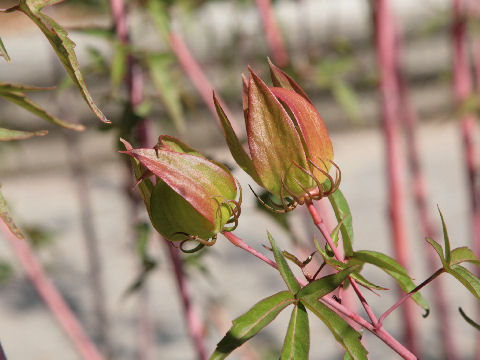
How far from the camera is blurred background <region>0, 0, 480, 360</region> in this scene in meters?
0.76

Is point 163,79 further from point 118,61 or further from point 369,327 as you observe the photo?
point 369,327

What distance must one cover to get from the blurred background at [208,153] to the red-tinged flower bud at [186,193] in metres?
0.26

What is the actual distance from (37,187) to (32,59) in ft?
1.41

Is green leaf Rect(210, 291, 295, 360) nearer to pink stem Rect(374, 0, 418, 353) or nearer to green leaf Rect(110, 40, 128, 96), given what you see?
green leaf Rect(110, 40, 128, 96)

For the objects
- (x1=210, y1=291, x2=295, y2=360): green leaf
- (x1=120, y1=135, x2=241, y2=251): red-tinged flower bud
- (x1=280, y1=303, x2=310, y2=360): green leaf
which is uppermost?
(x1=120, y1=135, x2=241, y2=251): red-tinged flower bud

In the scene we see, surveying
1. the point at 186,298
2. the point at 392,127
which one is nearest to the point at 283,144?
the point at 186,298

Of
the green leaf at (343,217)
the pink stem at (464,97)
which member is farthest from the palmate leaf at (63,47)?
the pink stem at (464,97)

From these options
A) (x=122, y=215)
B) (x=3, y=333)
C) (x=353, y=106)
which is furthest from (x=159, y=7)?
(x=122, y=215)

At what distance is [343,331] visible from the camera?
26 cm

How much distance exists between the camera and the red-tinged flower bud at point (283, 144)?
250 mm

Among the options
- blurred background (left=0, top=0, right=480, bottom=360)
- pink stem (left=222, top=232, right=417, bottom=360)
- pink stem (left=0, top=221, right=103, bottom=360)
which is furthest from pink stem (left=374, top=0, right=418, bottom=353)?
pink stem (left=222, top=232, right=417, bottom=360)

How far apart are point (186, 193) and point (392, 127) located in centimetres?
46

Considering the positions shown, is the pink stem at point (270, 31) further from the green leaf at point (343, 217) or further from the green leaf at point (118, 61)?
the green leaf at point (343, 217)

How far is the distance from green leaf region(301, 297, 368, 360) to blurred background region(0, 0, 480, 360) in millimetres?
262
